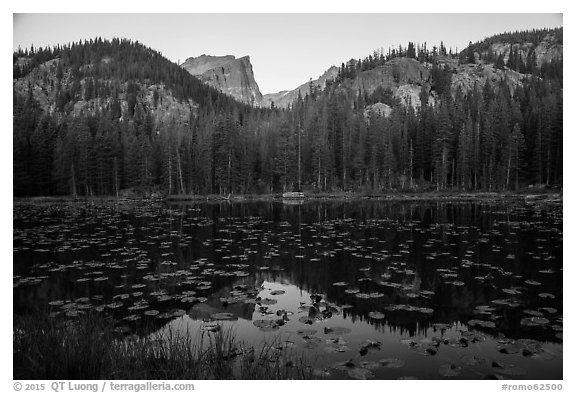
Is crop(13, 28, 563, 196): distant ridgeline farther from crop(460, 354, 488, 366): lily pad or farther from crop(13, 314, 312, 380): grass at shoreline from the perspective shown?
crop(460, 354, 488, 366): lily pad

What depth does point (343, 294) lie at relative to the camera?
9.75 meters

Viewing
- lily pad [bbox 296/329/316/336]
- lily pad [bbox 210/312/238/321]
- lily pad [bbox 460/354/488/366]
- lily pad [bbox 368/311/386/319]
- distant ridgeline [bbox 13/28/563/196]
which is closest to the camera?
lily pad [bbox 460/354/488/366]

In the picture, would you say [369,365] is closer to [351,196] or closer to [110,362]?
[110,362]

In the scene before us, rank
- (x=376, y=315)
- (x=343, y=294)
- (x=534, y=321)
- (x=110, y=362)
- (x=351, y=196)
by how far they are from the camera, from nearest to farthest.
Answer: (x=110, y=362), (x=534, y=321), (x=376, y=315), (x=343, y=294), (x=351, y=196)

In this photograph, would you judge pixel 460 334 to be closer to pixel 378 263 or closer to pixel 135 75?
pixel 378 263

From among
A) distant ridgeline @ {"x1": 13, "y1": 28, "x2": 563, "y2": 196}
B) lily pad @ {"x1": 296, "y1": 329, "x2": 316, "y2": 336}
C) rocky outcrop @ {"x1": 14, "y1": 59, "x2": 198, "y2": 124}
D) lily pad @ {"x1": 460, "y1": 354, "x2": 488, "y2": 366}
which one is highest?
rocky outcrop @ {"x1": 14, "y1": 59, "x2": 198, "y2": 124}

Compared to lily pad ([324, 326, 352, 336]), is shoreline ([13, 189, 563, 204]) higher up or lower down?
higher up

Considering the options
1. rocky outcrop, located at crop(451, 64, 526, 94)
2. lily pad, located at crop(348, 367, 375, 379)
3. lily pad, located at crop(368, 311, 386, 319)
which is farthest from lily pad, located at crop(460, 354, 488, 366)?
rocky outcrop, located at crop(451, 64, 526, 94)

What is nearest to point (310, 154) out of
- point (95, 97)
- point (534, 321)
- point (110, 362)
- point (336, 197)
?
point (336, 197)

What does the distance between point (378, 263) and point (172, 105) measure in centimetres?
17306

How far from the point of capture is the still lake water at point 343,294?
20.7ft

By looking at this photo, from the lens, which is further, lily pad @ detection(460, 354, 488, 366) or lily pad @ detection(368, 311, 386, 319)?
lily pad @ detection(368, 311, 386, 319)

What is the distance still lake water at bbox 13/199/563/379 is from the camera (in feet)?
20.7

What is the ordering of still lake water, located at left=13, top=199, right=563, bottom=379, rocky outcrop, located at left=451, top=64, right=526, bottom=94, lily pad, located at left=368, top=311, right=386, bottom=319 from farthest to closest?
rocky outcrop, located at left=451, top=64, right=526, bottom=94
lily pad, located at left=368, top=311, right=386, bottom=319
still lake water, located at left=13, top=199, right=563, bottom=379
